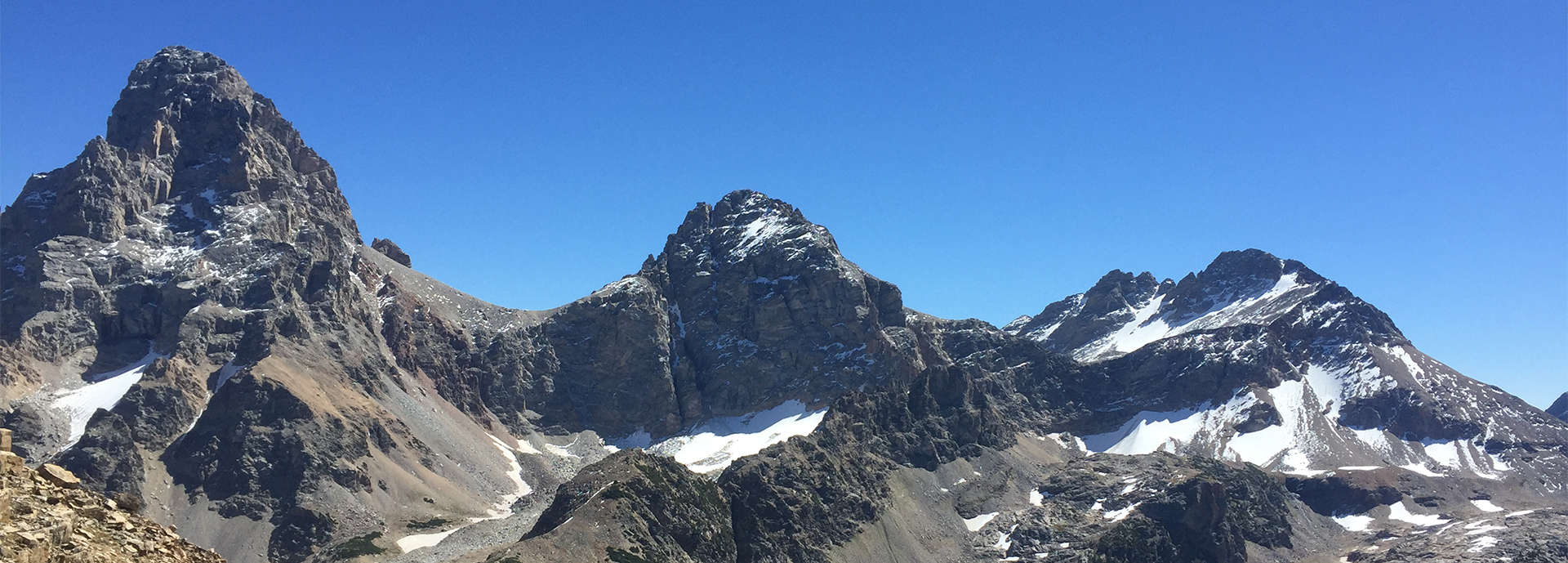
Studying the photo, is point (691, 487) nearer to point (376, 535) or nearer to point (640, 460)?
point (640, 460)

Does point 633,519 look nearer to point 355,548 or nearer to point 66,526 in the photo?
point 355,548

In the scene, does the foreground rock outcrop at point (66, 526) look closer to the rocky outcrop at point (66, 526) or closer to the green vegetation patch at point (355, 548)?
the rocky outcrop at point (66, 526)

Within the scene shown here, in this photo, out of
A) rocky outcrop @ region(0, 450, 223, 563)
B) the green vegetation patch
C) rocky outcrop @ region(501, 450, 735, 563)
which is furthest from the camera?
the green vegetation patch

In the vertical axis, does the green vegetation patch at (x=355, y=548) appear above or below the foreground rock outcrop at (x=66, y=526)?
above

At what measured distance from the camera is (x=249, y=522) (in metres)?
198

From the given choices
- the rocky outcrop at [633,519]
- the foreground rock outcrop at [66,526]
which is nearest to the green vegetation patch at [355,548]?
the rocky outcrop at [633,519]

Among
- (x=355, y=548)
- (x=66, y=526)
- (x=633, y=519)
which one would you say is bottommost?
(x=66, y=526)

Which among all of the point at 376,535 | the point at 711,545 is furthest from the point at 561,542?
the point at 376,535

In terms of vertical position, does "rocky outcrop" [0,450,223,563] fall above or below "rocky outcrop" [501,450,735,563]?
below

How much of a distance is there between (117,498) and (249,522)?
187 m

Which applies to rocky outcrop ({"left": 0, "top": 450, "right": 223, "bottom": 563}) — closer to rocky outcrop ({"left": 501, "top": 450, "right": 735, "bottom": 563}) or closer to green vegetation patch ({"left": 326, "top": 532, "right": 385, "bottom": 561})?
rocky outcrop ({"left": 501, "top": 450, "right": 735, "bottom": 563})

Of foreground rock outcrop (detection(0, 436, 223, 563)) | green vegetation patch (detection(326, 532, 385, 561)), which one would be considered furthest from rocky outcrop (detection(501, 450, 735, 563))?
foreground rock outcrop (detection(0, 436, 223, 563))

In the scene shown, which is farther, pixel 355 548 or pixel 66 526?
pixel 355 548

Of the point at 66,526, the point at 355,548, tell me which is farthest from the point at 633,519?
the point at 66,526
